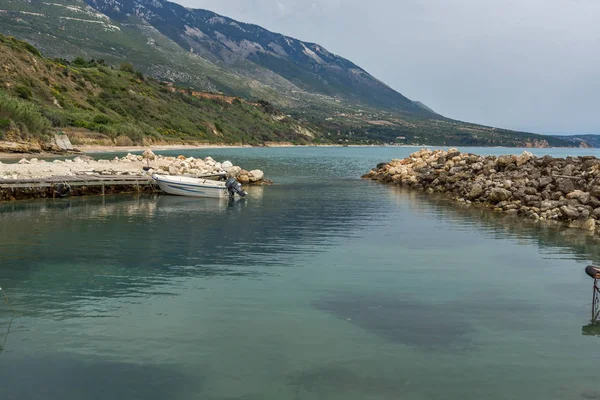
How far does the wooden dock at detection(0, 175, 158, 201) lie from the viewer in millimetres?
34594

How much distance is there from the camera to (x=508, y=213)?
111 ft

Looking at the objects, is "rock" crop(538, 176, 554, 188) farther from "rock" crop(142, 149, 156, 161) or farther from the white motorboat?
"rock" crop(142, 149, 156, 161)

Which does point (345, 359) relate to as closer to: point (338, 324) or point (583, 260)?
point (338, 324)

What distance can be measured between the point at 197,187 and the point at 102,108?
2990 inches

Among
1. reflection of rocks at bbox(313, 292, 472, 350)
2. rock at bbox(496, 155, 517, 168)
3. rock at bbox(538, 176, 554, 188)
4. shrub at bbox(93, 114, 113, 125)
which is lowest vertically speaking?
reflection of rocks at bbox(313, 292, 472, 350)

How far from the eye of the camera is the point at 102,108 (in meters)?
107

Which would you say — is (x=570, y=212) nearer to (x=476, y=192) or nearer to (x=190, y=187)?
(x=476, y=192)

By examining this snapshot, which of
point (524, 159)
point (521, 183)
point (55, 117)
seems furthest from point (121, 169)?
point (55, 117)

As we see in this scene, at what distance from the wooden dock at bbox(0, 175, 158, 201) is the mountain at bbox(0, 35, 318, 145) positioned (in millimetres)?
28556

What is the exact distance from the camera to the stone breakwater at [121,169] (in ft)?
126

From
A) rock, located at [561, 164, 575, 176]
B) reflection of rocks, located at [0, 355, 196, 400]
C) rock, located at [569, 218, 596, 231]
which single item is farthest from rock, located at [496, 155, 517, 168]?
reflection of rocks, located at [0, 355, 196, 400]

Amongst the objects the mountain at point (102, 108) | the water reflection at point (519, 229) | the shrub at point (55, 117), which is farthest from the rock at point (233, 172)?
the shrub at point (55, 117)

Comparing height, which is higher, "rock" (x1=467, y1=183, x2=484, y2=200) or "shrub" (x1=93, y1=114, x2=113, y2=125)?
"shrub" (x1=93, y1=114, x2=113, y2=125)

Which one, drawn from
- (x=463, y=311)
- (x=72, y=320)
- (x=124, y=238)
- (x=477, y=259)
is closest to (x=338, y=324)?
(x=463, y=311)
